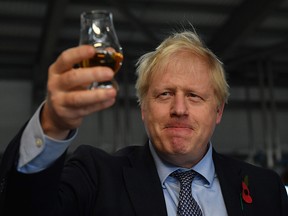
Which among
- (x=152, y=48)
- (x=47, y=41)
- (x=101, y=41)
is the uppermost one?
(x=47, y=41)

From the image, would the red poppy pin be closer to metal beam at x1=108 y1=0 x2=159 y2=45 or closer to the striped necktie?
the striped necktie

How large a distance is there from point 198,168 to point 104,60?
1016mm

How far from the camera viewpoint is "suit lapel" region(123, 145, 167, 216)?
170cm

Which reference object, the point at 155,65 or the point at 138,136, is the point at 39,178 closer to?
the point at 155,65

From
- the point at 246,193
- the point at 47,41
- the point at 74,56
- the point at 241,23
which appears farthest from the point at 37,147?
the point at 47,41

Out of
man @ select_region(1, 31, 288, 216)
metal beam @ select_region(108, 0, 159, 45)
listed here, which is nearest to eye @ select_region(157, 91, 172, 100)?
man @ select_region(1, 31, 288, 216)

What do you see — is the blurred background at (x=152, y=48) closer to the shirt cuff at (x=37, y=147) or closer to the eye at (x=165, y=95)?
the eye at (x=165, y=95)

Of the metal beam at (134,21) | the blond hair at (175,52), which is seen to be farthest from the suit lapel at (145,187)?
the metal beam at (134,21)

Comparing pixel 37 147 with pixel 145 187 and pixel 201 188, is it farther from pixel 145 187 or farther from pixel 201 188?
pixel 201 188

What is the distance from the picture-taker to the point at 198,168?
1.91m

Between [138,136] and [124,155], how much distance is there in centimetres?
603

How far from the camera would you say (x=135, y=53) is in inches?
264

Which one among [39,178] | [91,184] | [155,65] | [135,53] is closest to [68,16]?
[135,53]

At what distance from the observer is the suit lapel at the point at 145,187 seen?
66.9 inches
